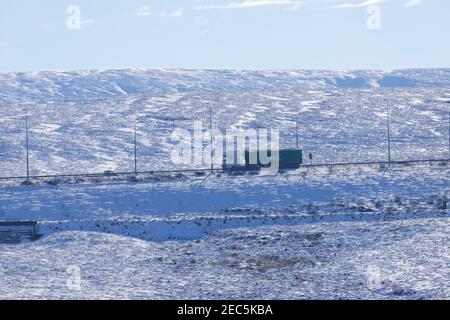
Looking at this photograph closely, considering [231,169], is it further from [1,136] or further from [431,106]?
[431,106]

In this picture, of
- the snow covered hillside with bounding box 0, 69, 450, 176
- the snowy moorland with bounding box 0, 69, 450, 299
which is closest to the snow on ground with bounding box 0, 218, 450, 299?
the snowy moorland with bounding box 0, 69, 450, 299

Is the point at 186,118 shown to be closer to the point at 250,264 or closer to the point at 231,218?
the point at 231,218

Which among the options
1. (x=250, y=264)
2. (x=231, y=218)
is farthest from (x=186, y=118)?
(x=250, y=264)

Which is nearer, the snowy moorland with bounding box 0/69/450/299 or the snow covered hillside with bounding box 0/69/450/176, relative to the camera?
the snowy moorland with bounding box 0/69/450/299

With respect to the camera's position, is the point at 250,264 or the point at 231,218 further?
the point at 231,218

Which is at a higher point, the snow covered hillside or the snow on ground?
the snow covered hillside

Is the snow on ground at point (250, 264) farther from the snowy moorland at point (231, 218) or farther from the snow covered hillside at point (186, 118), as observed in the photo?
the snow covered hillside at point (186, 118)

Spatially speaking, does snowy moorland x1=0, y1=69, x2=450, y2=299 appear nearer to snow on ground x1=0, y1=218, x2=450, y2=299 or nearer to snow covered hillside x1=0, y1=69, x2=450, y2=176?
snow on ground x1=0, y1=218, x2=450, y2=299

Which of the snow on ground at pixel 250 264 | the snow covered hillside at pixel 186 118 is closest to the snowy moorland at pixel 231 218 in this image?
the snow on ground at pixel 250 264
